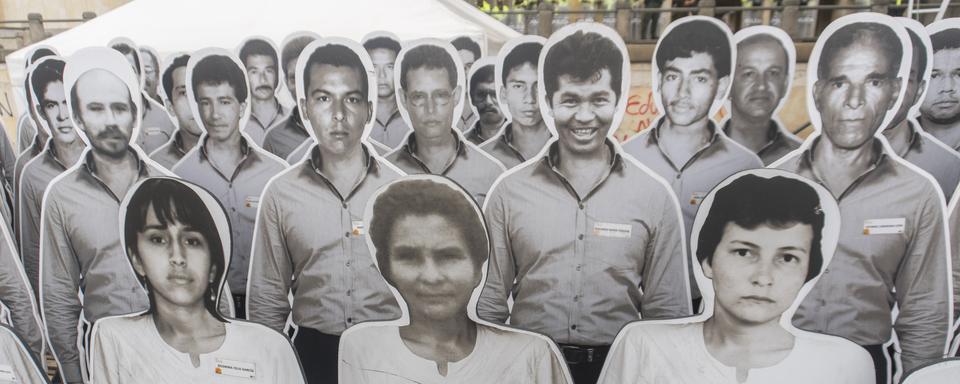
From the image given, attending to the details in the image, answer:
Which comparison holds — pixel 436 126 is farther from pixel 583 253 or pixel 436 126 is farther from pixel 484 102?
pixel 583 253

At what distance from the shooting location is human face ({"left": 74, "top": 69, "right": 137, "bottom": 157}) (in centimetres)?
177

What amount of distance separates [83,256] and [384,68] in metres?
1.35

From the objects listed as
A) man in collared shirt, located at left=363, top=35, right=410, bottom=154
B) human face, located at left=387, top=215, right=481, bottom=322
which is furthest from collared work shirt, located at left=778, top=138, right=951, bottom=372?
man in collared shirt, located at left=363, top=35, right=410, bottom=154

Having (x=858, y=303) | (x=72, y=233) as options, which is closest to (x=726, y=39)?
(x=858, y=303)

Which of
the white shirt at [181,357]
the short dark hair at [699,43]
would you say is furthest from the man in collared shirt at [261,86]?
the short dark hair at [699,43]

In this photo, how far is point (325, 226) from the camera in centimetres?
175

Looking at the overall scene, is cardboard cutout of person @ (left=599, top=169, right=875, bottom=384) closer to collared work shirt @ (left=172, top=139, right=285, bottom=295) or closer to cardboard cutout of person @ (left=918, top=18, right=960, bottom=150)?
cardboard cutout of person @ (left=918, top=18, right=960, bottom=150)

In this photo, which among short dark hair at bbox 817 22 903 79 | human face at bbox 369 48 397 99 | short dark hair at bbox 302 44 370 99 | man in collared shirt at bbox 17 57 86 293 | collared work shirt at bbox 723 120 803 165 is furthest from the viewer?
man in collared shirt at bbox 17 57 86 293

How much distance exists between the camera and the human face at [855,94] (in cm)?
142

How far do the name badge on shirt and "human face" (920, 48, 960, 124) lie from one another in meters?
0.34

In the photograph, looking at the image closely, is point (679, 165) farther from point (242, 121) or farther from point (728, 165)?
point (242, 121)

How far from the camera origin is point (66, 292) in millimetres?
1987

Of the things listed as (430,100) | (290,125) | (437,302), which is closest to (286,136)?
(290,125)

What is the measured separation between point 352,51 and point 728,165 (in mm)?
1202
